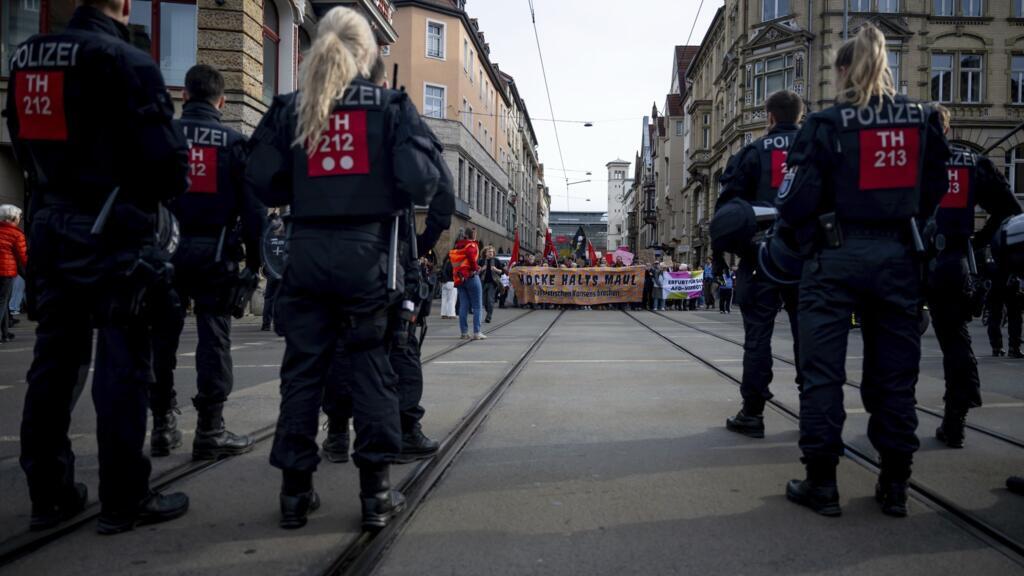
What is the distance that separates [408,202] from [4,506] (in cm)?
209

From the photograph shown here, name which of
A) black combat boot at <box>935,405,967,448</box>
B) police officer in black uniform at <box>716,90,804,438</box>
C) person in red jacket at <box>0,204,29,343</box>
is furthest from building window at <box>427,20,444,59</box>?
black combat boot at <box>935,405,967,448</box>

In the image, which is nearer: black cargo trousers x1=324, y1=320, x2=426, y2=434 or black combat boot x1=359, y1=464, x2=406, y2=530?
black combat boot x1=359, y1=464, x2=406, y2=530

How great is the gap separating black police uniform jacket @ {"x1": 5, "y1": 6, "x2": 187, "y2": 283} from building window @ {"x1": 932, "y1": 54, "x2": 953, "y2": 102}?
37351 mm

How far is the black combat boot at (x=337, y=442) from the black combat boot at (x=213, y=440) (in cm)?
49

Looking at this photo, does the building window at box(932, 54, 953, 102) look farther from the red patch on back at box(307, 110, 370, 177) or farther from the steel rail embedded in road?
the red patch on back at box(307, 110, 370, 177)

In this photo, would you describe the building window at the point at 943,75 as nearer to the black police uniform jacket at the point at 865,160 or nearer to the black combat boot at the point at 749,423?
the black combat boot at the point at 749,423

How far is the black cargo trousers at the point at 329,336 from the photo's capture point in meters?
2.97

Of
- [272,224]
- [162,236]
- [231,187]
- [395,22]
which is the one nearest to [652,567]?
[162,236]

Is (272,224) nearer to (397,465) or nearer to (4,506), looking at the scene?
(397,465)

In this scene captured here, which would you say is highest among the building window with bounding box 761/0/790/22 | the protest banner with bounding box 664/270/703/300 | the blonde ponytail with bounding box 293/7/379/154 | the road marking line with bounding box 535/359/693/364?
the building window with bounding box 761/0/790/22

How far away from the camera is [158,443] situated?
4117 millimetres

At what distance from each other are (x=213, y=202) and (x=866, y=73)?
3.21 meters

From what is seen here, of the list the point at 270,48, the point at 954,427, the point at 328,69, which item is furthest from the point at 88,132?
the point at 270,48

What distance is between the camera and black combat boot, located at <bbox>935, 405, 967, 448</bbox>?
14.5 feet
